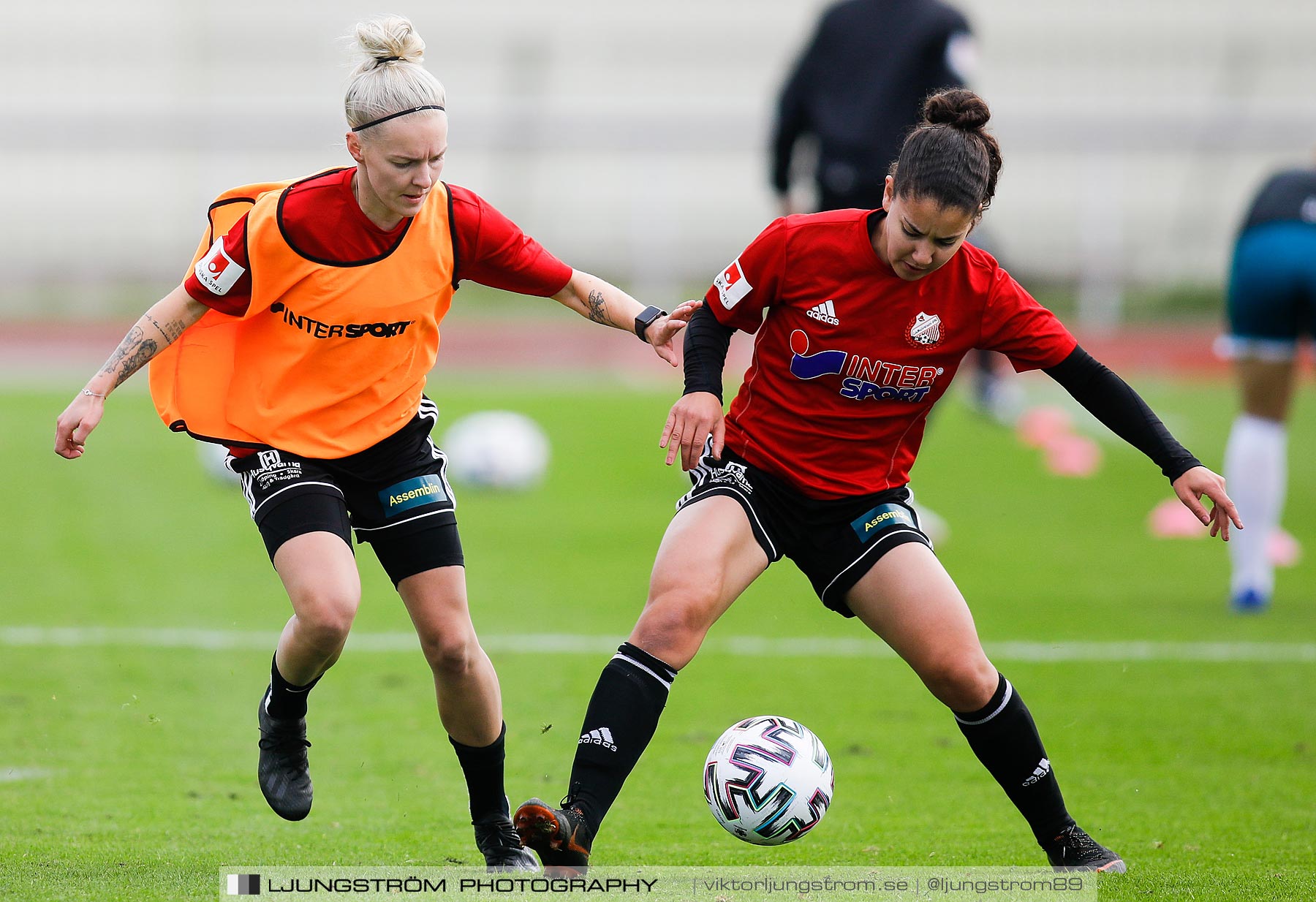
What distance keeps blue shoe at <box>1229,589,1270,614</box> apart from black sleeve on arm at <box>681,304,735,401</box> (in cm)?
419

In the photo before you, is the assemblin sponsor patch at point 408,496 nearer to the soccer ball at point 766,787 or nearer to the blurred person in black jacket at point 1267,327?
the soccer ball at point 766,787

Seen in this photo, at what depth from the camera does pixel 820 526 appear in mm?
3715

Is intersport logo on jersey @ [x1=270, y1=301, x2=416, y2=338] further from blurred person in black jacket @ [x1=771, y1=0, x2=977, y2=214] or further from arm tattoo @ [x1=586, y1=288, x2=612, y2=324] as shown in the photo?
blurred person in black jacket @ [x1=771, y1=0, x2=977, y2=214]

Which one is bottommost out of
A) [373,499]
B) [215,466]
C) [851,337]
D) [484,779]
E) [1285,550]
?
[215,466]

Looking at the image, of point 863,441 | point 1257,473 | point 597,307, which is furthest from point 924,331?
point 1257,473

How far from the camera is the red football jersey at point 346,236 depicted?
364 cm

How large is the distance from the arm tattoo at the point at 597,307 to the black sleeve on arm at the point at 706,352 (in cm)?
23

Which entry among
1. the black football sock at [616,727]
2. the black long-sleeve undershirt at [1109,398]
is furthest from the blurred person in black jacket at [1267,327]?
the black football sock at [616,727]

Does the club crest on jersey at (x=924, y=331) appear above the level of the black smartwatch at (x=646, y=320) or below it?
above

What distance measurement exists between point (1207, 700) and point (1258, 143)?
620 inches

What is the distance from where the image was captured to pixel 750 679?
5.84 m

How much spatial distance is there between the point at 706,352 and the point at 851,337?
36 centimetres

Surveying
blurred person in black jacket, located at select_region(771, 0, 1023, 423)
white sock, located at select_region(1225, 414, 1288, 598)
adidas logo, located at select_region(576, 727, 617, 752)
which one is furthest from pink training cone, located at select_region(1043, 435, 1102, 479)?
adidas logo, located at select_region(576, 727, 617, 752)

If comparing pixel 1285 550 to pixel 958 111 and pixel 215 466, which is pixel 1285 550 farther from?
pixel 215 466
